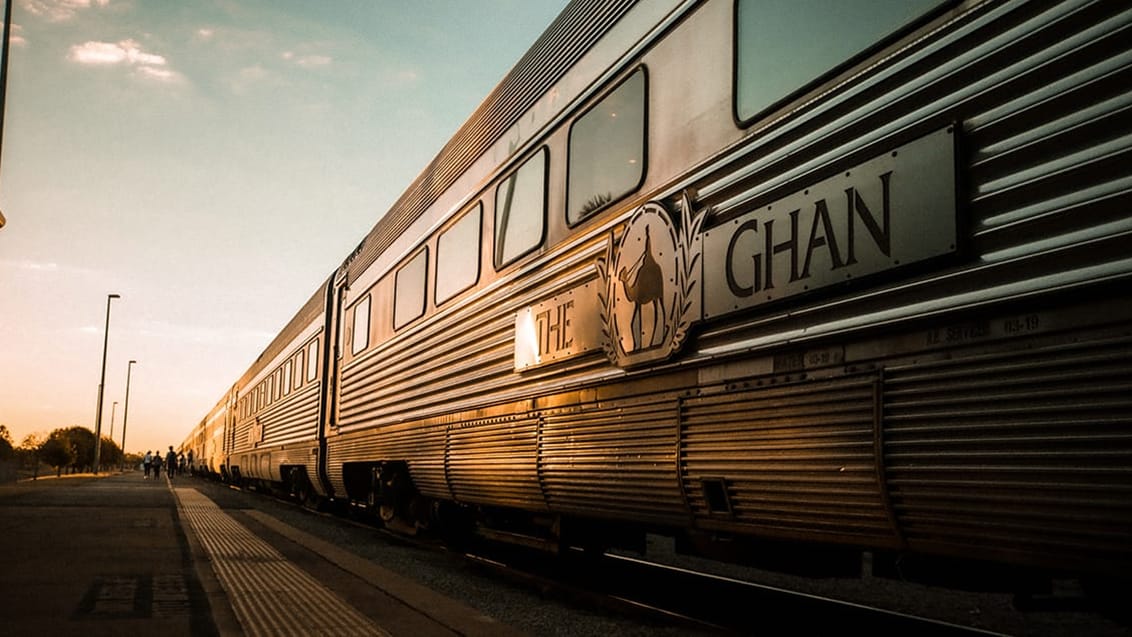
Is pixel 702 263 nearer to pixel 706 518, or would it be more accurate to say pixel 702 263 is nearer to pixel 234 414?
pixel 706 518

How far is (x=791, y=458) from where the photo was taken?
Answer: 11.5ft

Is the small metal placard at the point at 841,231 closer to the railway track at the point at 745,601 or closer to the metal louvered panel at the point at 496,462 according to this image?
the railway track at the point at 745,601

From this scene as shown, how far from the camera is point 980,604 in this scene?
232 inches

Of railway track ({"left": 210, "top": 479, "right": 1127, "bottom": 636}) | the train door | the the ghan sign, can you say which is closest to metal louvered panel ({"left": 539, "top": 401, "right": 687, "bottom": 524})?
the the ghan sign

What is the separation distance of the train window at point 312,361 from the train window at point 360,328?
7.89 ft

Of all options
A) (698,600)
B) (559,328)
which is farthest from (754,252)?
(698,600)

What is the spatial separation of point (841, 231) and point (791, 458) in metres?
0.81

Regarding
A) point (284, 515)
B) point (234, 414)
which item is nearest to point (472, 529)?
point (284, 515)

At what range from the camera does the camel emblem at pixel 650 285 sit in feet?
13.8

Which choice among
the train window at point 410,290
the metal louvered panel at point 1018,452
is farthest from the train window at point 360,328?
the metal louvered panel at point 1018,452

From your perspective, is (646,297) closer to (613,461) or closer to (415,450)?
(613,461)

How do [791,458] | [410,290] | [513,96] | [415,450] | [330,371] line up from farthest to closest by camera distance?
[330,371]
[410,290]
[415,450]
[513,96]
[791,458]

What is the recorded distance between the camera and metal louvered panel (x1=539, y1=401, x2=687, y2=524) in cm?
431

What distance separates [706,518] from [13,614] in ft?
11.5
